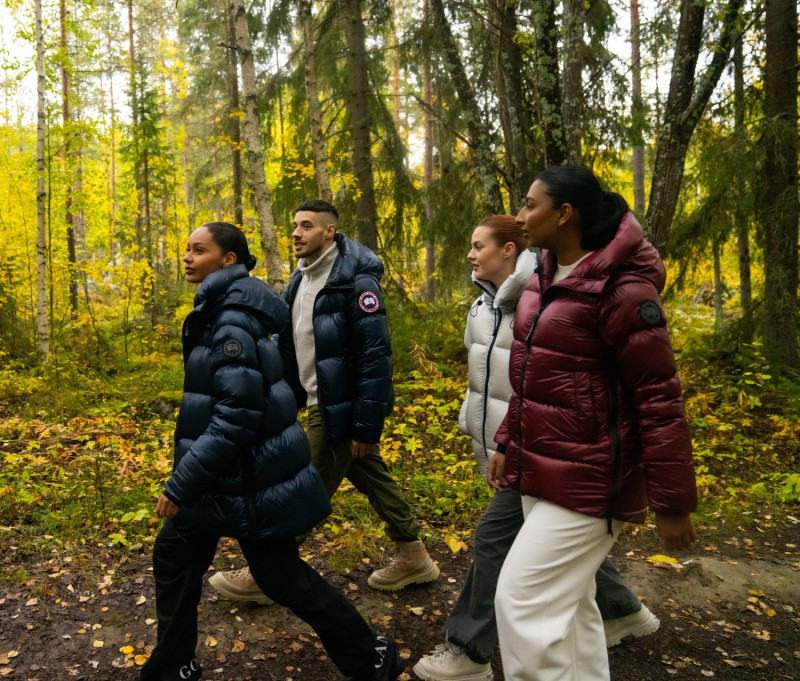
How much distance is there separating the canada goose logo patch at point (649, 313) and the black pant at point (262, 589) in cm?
179

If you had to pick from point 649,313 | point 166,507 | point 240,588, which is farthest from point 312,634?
point 649,313

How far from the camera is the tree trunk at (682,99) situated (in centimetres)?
619

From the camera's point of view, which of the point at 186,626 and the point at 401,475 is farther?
the point at 401,475

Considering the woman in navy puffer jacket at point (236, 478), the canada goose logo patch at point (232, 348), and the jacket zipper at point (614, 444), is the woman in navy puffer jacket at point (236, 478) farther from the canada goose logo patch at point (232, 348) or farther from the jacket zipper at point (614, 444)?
the jacket zipper at point (614, 444)

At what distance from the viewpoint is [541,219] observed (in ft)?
7.49

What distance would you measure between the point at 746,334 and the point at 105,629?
8.74 meters

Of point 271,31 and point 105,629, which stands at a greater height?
point 271,31

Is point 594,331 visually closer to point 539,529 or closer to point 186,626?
point 539,529

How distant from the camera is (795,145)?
7973 millimetres

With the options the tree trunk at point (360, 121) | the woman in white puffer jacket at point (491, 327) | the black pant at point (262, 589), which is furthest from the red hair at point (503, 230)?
the tree trunk at point (360, 121)

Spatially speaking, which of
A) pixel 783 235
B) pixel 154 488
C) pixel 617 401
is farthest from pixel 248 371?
pixel 783 235

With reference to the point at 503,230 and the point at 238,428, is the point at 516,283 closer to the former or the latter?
the point at 503,230

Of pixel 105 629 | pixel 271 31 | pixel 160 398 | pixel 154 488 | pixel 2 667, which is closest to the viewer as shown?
pixel 2 667

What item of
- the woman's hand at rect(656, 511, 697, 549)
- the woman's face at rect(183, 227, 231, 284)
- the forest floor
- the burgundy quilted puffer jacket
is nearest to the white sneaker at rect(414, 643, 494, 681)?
the forest floor
